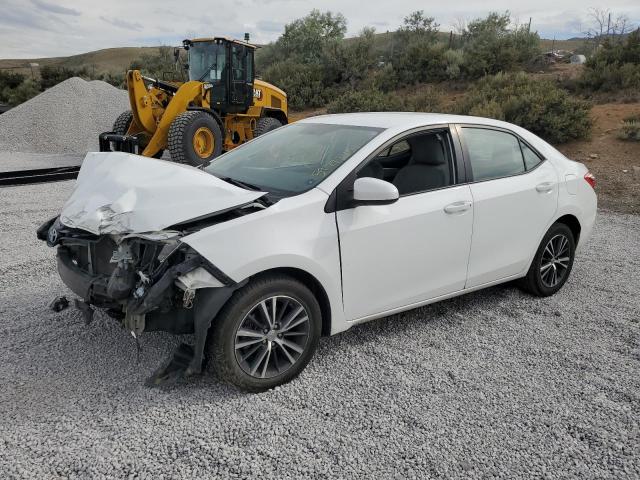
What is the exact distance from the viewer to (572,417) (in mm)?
3137

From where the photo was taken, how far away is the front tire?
3039 mm

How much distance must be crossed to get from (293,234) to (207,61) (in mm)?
10692

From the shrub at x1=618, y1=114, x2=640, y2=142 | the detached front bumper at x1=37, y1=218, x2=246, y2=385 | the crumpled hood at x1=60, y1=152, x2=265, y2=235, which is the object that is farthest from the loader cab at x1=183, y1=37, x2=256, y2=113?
the detached front bumper at x1=37, y1=218, x2=246, y2=385

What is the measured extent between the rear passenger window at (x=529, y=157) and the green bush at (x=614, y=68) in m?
14.0

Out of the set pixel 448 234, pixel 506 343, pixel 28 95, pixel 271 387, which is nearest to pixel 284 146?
pixel 448 234

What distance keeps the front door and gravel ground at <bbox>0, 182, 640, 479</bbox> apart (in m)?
0.47

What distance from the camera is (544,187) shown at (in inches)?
181

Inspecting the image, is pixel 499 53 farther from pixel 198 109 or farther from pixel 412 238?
pixel 412 238

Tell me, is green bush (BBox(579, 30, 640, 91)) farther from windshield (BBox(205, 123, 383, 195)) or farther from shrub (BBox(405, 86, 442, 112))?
windshield (BBox(205, 123, 383, 195))

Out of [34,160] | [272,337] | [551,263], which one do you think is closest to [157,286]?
[272,337]

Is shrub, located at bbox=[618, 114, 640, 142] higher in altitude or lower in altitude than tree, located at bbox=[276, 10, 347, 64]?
lower

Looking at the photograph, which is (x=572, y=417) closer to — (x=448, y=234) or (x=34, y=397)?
(x=448, y=234)

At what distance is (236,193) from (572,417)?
2.42 m

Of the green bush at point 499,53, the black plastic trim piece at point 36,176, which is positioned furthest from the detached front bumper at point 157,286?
the green bush at point 499,53
